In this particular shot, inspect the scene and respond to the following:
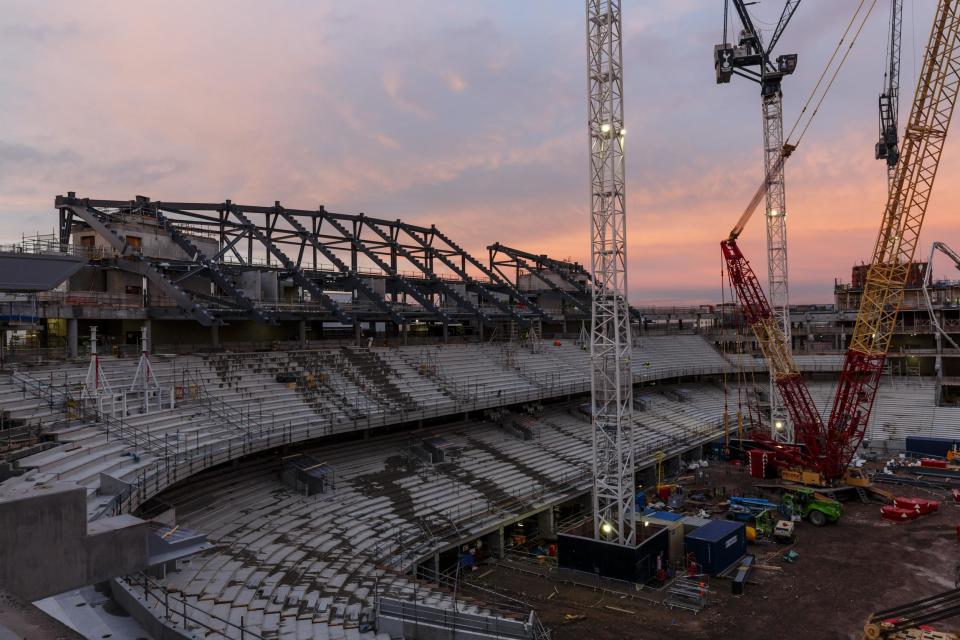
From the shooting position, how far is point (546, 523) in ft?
103

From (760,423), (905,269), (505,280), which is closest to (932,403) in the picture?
(760,423)

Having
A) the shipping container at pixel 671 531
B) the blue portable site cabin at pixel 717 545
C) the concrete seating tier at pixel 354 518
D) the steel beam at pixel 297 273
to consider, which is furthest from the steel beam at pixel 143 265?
the blue portable site cabin at pixel 717 545

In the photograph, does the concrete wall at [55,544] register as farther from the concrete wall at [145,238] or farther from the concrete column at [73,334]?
the concrete wall at [145,238]

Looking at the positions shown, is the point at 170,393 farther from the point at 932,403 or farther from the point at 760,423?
the point at 932,403

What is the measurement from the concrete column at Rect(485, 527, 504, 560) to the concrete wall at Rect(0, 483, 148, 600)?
2160 centimetres

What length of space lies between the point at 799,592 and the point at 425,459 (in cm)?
1795

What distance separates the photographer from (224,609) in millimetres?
16141

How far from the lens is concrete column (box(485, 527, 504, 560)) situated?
2836 cm

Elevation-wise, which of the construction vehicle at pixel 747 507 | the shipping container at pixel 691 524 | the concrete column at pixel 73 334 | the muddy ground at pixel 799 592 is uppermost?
the concrete column at pixel 73 334

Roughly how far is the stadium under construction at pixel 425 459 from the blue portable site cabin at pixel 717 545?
134mm

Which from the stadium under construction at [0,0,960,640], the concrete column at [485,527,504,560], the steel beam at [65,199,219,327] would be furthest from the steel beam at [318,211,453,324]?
the concrete column at [485,527,504,560]

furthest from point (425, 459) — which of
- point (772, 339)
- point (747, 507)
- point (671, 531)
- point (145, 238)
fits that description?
point (772, 339)

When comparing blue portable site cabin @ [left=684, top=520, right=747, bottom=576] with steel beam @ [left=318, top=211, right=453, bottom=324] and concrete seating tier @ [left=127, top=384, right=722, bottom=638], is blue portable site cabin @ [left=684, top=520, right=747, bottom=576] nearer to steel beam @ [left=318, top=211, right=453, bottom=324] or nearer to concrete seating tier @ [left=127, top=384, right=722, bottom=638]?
concrete seating tier @ [left=127, top=384, right=722, bottom=638]

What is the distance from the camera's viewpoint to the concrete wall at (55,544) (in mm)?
7289
